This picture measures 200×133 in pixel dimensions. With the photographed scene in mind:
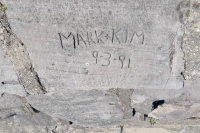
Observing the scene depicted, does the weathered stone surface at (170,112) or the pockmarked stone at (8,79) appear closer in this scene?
the pockmarked stone at (8,79)

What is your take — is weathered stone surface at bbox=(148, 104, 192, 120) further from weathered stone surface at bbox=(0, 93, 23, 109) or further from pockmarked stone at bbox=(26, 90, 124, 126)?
weathered stone surface at bbox=(0, 93, 23, 109)

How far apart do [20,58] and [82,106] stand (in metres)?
0.50

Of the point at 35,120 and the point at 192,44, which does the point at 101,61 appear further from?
the point at 35,120

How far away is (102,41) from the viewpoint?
1.18m

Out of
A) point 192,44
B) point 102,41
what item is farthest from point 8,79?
point 192,44

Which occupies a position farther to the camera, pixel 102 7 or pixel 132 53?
pixel 132 53

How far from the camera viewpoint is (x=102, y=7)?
105 centimetres

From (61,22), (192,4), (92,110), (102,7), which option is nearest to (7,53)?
(61,22)

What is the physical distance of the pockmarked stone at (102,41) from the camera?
1061 mm

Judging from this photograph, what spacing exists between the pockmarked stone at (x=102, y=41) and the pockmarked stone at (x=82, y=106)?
→ 11 centimetres

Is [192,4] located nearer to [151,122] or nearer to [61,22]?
[61,22]

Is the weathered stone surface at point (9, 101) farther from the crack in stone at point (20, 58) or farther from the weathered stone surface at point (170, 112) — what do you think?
the weathered stone surface at point (170, 112)

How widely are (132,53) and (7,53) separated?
545 mm

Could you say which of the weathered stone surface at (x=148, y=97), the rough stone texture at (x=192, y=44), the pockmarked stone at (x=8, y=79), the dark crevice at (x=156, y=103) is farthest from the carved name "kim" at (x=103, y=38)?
the dark crevice at (x=156, y=103)
